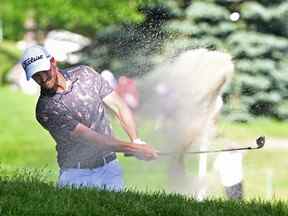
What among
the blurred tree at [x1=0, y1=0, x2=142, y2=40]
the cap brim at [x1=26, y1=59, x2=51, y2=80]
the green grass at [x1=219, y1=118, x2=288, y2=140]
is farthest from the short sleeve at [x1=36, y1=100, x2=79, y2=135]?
the blurred tree at [x1=0, y1=0, x2=142, y2=40]

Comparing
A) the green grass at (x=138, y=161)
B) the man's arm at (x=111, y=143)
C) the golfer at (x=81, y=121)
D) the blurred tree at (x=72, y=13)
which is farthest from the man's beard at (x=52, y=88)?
the blurred tree at (x=72, y=13)

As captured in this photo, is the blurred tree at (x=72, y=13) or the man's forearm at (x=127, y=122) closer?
the man's forearm at (x=127, y=122)

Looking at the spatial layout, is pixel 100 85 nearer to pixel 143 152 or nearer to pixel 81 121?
pixel 81 121

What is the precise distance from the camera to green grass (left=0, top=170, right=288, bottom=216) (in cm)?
640

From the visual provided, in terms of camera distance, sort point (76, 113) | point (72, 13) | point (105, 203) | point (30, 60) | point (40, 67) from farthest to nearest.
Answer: point (72, 13) < point (76, 113) < point (30, 60) < point (40, 67) < point (105, 203)

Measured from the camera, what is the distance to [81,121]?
8.12 m

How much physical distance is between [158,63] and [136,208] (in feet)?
18.8

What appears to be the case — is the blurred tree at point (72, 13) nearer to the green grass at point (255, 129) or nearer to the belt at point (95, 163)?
the green grass at point (255, 129)

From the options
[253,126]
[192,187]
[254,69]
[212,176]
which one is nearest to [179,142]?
[192,187]

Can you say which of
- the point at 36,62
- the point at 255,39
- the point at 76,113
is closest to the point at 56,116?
the point at 76,113

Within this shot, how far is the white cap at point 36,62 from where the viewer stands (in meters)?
7.91

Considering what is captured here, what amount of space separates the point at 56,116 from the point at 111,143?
437mm

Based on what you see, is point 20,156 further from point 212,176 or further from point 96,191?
point 96,191

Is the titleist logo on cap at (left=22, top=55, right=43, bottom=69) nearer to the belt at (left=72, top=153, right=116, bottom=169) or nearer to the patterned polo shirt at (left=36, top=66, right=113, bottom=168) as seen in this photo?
the patterned polo shirt at (left=36, top=66, right=113, bottom=168)
